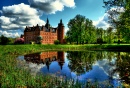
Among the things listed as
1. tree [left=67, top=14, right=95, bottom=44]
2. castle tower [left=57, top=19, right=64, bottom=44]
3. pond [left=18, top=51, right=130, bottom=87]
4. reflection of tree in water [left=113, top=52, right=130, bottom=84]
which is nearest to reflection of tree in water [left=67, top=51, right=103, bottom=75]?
pond [left=18, top=51, right=130, bottom=87]

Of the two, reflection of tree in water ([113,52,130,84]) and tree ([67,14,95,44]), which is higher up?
tree ([67,14,95,44])

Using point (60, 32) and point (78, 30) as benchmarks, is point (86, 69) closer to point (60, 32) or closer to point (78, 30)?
point (78, 30)

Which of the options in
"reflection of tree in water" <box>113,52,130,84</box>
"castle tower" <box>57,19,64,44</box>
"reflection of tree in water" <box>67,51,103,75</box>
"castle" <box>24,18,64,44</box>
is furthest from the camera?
"castle tower" <box>57,19,64,44</box>

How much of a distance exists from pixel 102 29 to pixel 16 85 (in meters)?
104

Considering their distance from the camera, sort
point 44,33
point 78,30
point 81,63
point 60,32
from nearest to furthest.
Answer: point 81,63 → point 78,30 → point 44,33 → point 60,32

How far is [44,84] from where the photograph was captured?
417 inches

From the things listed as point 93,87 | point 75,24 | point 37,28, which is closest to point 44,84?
point 93,87

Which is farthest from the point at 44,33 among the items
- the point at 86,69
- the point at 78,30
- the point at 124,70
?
the point at 124,70

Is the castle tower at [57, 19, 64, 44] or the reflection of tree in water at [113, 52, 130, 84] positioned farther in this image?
the castle tower at [57, 19, 64, 44]

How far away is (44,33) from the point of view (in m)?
100

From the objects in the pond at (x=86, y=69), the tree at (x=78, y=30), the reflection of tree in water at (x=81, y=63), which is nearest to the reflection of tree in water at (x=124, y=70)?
the pond at (x=86, y=69)

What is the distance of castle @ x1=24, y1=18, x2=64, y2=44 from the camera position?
9748 cm

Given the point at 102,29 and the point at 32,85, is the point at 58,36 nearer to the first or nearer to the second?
the point at 102,29

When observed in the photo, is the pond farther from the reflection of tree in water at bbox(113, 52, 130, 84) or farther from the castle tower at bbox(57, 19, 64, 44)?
the castle tower at bbox(57, 19, 64, 44)
